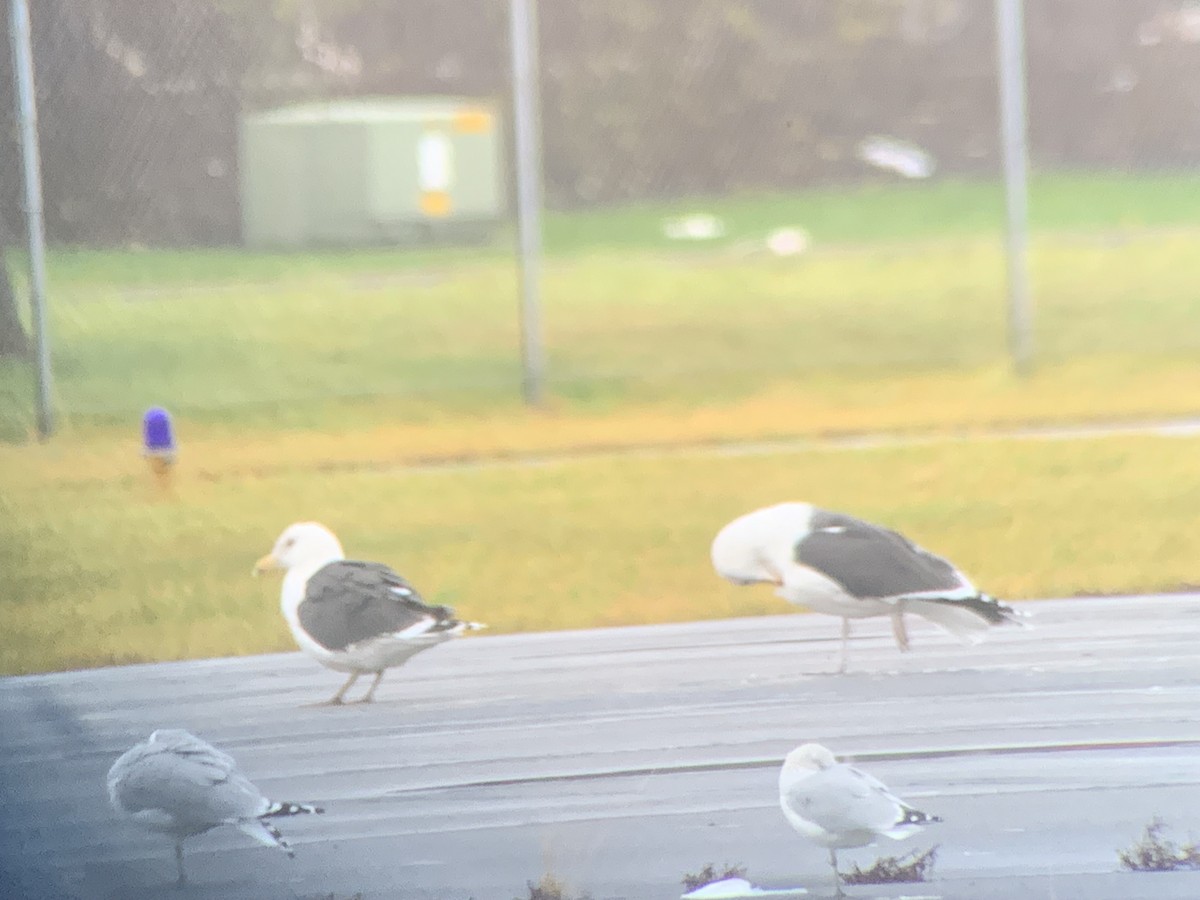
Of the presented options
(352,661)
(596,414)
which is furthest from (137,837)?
(596,414)

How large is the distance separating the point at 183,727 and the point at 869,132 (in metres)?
1.48

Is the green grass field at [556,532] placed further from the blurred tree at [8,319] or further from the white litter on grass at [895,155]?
the white litter on grass at [895,155]

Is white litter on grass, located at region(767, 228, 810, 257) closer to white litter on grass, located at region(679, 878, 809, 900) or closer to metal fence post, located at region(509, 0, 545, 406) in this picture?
metal fence post, located at region(509, 0, 545, 406)

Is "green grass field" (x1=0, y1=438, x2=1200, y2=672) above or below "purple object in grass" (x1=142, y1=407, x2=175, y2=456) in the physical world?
below

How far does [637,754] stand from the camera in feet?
10.4

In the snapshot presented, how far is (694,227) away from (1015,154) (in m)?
0.54

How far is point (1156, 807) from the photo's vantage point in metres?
3.13

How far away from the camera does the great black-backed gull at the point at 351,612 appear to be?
3186 mm

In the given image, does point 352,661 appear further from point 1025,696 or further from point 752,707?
point 1025,696

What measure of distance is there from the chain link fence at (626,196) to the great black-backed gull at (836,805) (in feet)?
2.09

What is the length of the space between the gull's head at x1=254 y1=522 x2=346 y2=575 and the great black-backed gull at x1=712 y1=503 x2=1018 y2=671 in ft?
2.04

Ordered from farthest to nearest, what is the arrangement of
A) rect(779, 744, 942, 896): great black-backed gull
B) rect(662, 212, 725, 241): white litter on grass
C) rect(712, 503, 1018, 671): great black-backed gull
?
1. rect(662, 212, 725, 241): white litter on grass
2. rect(712, 503, 1018, 671): great black-backed gull
3. rect(779, 744, 942, 896): great black-backed gull

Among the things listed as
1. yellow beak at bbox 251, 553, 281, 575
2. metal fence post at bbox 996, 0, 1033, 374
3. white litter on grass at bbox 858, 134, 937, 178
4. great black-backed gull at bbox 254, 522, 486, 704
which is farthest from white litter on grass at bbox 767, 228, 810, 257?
yellow beak at bbox 251, 553, 281, 575

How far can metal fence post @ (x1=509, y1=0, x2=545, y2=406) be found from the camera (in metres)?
3.26
